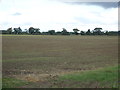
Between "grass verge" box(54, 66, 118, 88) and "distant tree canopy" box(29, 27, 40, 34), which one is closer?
"grass verge" box(54, 66, 118, 88)

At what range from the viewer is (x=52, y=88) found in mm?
11594

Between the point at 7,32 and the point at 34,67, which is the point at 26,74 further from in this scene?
the point at 7,32

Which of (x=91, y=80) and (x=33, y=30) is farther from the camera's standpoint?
(x=33, y=30)

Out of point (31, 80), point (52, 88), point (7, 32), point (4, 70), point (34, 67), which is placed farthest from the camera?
point (7, 32)

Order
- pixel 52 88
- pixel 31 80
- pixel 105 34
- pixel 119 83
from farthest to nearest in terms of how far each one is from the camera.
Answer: pixel 105 34 → pixel 31 80 → pixel 119 83 → pixel 52 88

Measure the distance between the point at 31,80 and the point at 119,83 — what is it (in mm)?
4420

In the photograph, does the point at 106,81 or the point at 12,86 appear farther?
the point at 106,81

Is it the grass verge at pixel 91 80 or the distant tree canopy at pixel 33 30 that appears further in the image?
the distant tree canopy at pixel 33 30

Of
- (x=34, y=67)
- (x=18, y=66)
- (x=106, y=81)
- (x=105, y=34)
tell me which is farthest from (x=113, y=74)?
(x=105, y=34)

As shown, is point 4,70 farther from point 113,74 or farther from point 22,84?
point 113,74

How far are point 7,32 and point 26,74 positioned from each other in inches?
4520

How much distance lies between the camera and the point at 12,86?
11844 mm

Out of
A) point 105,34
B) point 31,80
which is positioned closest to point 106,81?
point 31,80

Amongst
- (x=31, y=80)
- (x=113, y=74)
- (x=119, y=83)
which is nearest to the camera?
(x=119, y=83)
